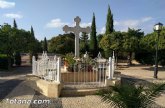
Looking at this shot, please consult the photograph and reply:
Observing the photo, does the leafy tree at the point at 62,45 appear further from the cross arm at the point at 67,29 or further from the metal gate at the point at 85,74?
the metal gate at the point at 85,74

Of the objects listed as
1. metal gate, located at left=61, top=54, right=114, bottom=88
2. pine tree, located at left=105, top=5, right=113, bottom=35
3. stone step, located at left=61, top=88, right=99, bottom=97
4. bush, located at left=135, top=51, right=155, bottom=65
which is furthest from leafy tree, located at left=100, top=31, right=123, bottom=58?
stone step, located at left=61, top=88, right=99, bottom=97

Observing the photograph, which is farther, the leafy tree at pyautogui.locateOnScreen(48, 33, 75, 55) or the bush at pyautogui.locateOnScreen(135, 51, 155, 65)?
the leafy tree at pyautogui.locateOnScreen(48, 33, 75, 55)

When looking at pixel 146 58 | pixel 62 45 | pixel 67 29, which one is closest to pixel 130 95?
pixel 67 29

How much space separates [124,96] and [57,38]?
37.9 meters

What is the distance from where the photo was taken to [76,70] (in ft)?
40.9

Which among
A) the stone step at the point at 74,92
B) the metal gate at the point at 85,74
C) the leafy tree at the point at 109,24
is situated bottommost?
the stone step at the point at 74,92

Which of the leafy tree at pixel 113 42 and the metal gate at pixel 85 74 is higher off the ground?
the leafy tree at pixel 113 42

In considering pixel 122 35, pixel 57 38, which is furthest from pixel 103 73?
pixel 57 38

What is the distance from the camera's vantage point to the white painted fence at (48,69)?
→ 10719 millimetres

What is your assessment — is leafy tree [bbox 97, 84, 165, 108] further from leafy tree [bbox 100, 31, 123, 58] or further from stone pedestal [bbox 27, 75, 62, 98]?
leafy tree [bbox 100, 31, 123, 58]

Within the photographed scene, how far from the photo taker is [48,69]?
1197 centimetres

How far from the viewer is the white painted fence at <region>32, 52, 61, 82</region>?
10.7m

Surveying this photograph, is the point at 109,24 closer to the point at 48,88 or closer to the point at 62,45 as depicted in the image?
the point at 62,45

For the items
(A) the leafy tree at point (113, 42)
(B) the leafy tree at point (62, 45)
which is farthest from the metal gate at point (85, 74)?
(B) the leafy tree at point (62, 45)
